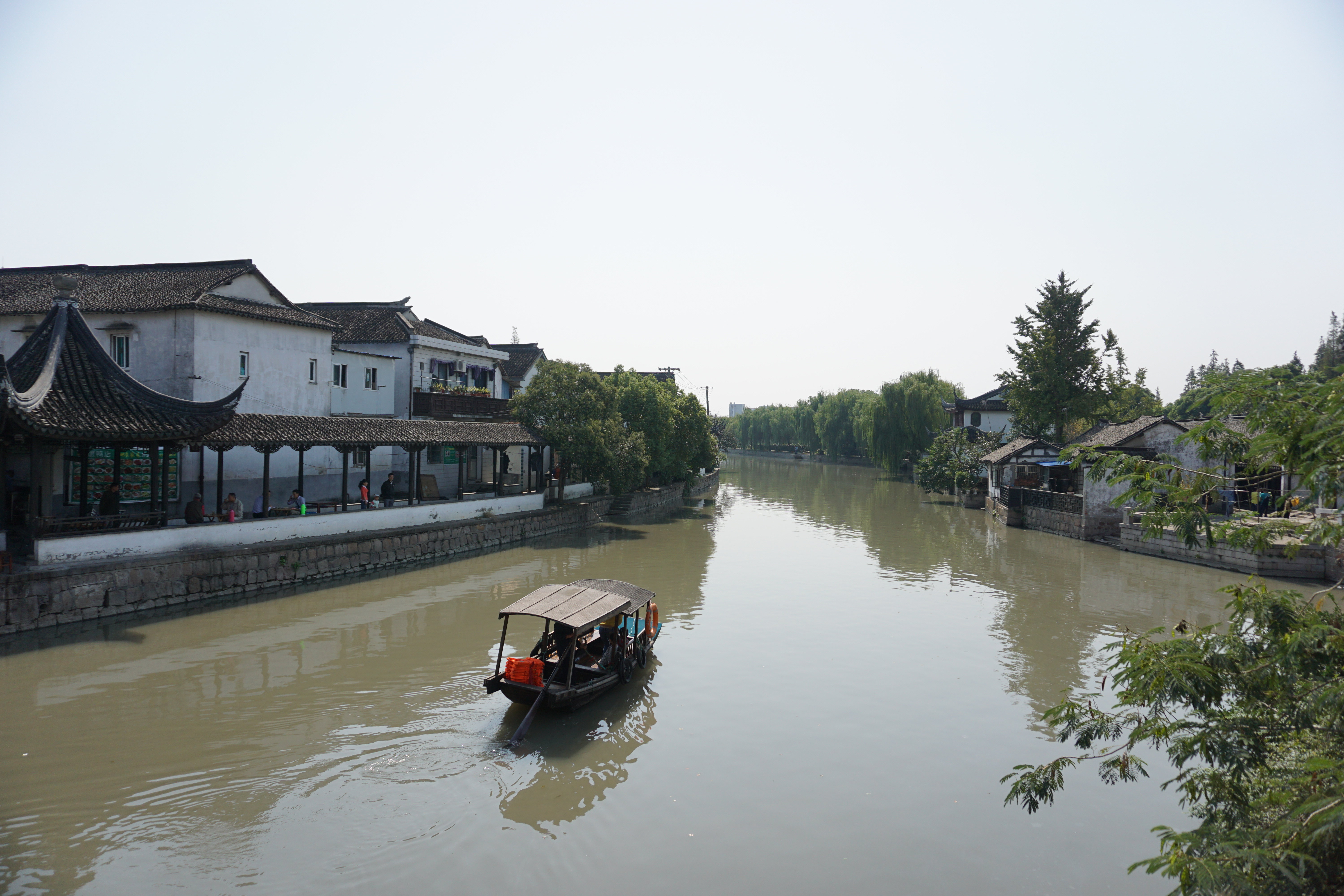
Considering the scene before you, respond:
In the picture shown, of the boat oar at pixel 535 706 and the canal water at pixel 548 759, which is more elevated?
the boat oar at pixel 535 706

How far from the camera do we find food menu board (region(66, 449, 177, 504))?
18.6 metres

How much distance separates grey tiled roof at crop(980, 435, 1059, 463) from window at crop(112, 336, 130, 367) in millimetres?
35282

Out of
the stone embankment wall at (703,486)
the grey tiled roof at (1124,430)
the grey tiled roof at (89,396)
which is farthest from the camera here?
the stone embankment wall at (703,486)

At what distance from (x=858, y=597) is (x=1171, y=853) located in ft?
53.6

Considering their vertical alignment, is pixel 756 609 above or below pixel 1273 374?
below

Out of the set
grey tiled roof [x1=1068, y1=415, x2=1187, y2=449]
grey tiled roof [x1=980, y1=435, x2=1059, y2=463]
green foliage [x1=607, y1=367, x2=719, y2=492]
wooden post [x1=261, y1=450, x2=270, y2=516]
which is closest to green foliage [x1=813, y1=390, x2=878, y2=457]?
grey tiled roof [x1=980, y1=435, x2=1059, y2=463]

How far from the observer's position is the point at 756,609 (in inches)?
742

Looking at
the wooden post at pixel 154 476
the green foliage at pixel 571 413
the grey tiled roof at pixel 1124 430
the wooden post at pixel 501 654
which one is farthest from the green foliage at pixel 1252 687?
the green foliage at pixel 571 413

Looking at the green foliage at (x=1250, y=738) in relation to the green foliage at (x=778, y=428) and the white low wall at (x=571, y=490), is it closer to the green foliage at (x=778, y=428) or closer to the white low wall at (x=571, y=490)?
the white low wall at (x=571, y=490)

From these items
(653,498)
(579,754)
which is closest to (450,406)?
(653,498)

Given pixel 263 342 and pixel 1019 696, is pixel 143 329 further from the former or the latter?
pixel 1019 696

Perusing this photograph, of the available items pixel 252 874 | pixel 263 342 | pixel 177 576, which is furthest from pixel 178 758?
pixel 263 342

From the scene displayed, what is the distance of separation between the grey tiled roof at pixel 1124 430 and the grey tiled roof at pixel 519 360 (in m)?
27.3

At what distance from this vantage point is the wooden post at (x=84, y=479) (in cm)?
1662
